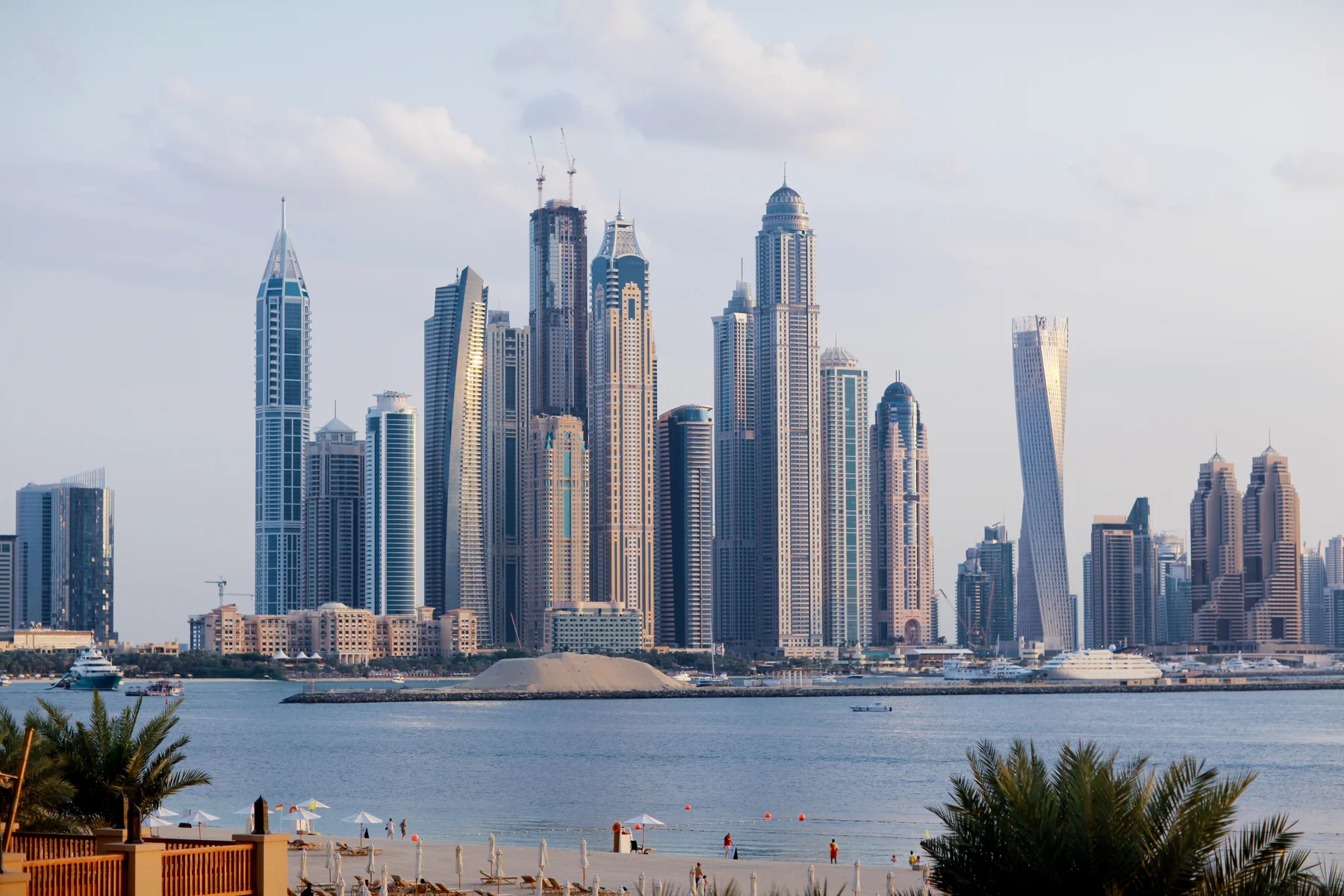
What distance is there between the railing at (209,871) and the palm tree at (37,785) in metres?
4.18

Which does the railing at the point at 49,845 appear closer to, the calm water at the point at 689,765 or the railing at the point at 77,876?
the railing at the point at 77,876

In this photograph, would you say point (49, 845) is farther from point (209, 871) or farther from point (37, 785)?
point (37, 785)

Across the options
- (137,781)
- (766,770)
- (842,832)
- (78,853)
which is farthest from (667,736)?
(78,853)

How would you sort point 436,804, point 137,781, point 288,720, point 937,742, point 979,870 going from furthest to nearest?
point 288,720 → point 937,742 → point 436,804 → point 137,781 → point 979,870

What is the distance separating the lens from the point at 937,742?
419 ft

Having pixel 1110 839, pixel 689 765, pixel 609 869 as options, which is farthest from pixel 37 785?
pixel 689 765

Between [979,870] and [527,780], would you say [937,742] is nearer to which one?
[527,780]

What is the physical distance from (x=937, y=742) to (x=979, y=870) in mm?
112628

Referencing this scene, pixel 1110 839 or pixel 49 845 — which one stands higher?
pixel 1110 839

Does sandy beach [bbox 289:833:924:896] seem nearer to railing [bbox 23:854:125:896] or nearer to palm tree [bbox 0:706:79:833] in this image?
palm tree [bbox 0:706:79:833]

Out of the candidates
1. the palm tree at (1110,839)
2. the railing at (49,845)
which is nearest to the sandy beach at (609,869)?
the railing at (49,845)

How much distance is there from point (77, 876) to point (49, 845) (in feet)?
9.56

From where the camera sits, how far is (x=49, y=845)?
2238 centimetres

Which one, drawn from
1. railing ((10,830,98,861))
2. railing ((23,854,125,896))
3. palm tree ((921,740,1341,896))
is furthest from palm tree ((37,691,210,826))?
palm tree ((921,740,1341,896))
